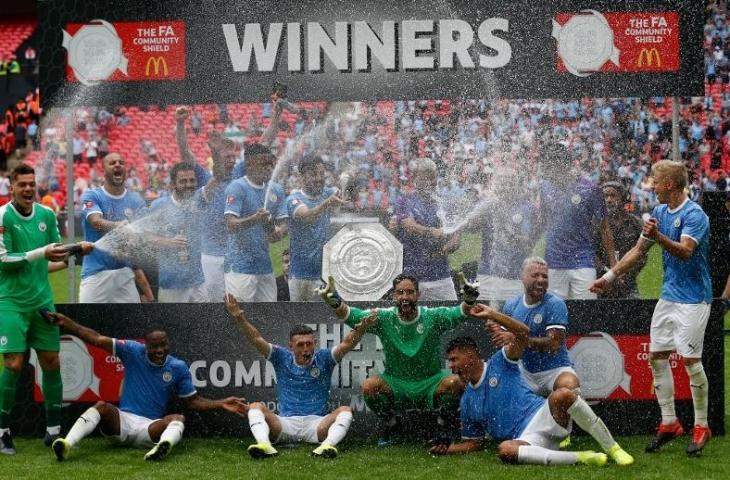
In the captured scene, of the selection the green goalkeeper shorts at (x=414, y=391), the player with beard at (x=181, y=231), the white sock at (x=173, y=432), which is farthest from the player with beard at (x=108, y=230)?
the green goalkeeper shorts at (x=414, y=391)

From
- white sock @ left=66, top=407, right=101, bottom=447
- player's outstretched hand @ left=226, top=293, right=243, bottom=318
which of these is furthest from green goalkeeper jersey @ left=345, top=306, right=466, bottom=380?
white sock @ left=66, top=407, right=101, bottom=447

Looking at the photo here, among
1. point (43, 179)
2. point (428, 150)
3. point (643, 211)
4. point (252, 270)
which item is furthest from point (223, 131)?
point (43, 179)

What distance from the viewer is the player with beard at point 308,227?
7.31 metres

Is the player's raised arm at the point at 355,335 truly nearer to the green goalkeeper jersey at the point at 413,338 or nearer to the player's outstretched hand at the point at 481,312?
the green goalkeeper jersey at the point at 413,338

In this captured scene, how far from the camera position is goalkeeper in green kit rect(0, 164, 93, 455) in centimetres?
643

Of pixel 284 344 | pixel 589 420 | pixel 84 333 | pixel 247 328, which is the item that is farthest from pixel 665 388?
pixel 84 333

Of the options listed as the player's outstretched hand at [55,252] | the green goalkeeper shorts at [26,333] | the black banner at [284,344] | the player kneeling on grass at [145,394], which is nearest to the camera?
the player's outstretched hand at [55,252]

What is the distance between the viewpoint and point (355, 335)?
650cm

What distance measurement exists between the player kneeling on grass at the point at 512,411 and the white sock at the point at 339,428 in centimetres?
57

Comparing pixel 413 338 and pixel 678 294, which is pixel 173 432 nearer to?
pixel 413 338

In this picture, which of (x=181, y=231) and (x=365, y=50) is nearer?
(x=365, y=50)

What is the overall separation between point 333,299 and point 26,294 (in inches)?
77.4

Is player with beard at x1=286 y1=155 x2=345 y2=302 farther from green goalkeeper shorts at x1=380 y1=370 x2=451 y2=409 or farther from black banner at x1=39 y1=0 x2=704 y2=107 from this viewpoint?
green goalkeeper shorts at x1=380 y1=370 x2=451 y2=409

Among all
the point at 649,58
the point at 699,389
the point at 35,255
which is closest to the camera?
the point at 699,389
